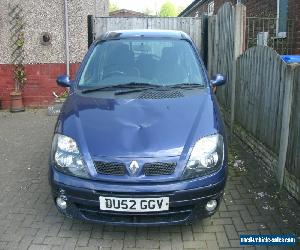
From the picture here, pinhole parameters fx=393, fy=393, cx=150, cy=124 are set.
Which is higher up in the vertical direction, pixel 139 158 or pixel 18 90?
pixel 139 158

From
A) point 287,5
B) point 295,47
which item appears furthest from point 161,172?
point 287,5

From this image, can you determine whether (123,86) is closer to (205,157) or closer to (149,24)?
(205,157)

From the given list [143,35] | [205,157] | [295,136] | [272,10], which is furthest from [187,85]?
[272,10]

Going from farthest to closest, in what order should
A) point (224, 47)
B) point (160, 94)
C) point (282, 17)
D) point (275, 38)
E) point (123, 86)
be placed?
point (275, 38) → point (282, 17) → point (224, 47) → point (123, 86) → point (160, 94)

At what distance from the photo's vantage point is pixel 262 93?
568 cm

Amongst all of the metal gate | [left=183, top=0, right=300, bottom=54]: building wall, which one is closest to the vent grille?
[left=183, top=0, right=300, bottom=54]: building wall

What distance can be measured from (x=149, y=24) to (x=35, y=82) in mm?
3336

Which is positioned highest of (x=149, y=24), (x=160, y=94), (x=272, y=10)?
(x=272, y=10)

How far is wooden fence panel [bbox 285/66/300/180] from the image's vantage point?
4410 millimetres

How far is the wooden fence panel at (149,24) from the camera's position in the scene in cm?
1031

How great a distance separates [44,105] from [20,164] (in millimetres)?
4471

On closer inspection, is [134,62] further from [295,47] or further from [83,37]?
[83,37]

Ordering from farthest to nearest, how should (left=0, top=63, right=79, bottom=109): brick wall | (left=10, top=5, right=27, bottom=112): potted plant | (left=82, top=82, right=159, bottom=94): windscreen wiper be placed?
(left=0, top=63, right=79, bottom=109): brick wall < (left=10, top=5, right=27, bottom=112): potted plant < (left=82, top=82, right=159, bottom=94): windscreen wiper

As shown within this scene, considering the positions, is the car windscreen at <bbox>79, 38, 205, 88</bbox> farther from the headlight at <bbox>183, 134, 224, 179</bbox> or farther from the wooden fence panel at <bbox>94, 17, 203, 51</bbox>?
the wooden fence panel at <bbox>94, 17, 203, 51</bbox>
